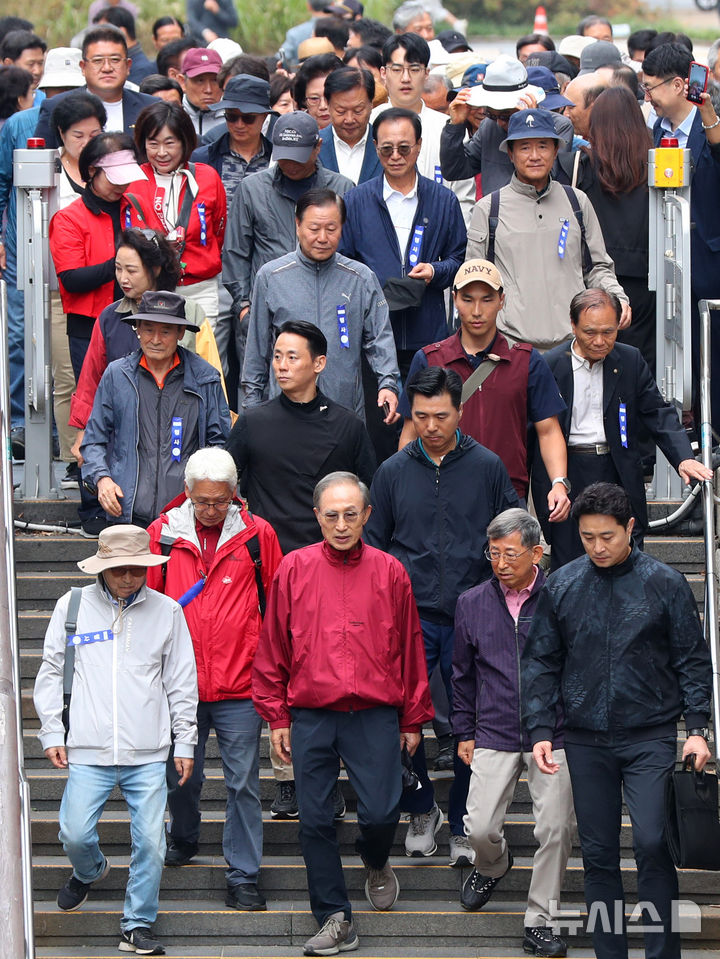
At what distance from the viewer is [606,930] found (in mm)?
6770

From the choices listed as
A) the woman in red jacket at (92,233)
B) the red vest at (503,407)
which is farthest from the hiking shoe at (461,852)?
the woman in red jacket at (92,233)

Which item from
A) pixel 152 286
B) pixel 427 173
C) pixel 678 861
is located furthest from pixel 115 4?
pixel 678 861

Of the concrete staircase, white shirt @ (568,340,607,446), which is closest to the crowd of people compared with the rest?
white shirt @ (568,340,607,446)

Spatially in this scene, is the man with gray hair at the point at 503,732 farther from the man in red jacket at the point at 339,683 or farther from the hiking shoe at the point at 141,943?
the hiking shoe at the point at 141,943

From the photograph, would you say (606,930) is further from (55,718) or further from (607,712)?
(55,718)

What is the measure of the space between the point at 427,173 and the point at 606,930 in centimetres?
547

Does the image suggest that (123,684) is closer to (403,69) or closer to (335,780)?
(335,780)

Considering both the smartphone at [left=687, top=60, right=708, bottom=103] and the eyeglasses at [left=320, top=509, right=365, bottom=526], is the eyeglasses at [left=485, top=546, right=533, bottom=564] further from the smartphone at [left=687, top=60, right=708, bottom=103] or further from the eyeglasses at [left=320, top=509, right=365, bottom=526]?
the smartphone at [left=687, top=60, right=708, bottom=103]

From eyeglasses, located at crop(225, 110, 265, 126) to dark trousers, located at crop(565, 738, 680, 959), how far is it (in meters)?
4.92

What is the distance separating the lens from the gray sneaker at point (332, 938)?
7.21 meters

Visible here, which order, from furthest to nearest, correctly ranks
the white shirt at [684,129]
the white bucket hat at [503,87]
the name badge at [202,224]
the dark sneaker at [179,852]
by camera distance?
the white shirt at [684,129] < the white bucket hat at [503,87] < the name badge at [202,224] < the dark sneaker at [179,852]

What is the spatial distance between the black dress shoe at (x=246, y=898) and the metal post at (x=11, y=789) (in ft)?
3.90

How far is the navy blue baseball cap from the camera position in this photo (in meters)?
9.12

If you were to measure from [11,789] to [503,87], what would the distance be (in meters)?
5.43
